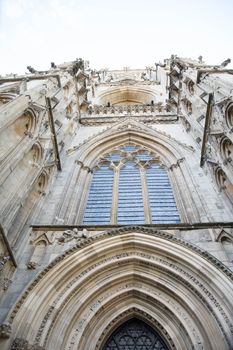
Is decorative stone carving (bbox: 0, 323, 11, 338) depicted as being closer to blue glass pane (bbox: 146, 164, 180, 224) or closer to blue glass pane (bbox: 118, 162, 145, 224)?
blue glass pane (bbox: 118, 162, 145, 224)

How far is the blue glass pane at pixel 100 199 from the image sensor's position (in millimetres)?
9547

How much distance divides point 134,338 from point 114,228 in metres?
2.38

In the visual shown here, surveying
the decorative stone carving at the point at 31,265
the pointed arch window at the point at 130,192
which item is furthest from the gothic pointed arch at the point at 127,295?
the pointed arch window at the point at 130,192

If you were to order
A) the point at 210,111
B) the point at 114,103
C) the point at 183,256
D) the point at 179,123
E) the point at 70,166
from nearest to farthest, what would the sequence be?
the point at 183,256, the point at 210,111, the point at 70,166, the point at 179,123, the point at 114,103

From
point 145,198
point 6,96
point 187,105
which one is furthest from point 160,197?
point 187,105

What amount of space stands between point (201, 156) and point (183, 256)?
5110mm

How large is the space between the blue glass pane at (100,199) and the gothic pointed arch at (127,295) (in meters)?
2.12

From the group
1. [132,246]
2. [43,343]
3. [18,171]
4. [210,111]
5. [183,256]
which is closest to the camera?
[43,343]

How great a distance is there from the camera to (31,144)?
30.2ft

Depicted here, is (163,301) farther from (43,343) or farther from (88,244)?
(43,343)

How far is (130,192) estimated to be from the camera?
10.8m

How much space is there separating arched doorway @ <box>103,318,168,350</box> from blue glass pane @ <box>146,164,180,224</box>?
3.15m

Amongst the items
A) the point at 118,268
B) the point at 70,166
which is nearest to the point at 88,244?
the point at 118,268

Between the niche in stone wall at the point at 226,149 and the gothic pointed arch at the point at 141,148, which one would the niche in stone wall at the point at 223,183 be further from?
the gothic pointed arch at the point at 141,148
